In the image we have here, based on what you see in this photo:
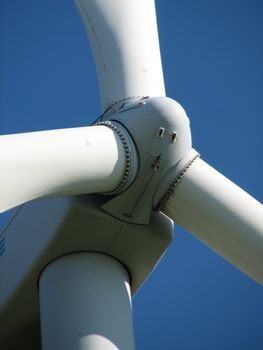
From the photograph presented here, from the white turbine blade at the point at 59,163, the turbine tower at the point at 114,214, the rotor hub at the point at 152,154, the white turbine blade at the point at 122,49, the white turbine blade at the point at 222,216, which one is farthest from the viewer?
the white turbine blade at the point at 122,49

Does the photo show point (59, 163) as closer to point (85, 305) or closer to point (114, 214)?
point (114, 214)

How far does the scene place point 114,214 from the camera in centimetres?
597

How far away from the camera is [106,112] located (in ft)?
20.9

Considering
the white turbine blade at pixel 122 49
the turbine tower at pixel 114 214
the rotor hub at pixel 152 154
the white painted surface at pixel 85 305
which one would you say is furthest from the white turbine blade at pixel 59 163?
the white turbine blade at pixel 122 49

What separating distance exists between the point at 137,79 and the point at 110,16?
56cm

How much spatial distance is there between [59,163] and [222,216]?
1222 mm

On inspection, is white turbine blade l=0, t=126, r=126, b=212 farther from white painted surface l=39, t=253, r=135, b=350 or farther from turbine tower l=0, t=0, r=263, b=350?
white painted surface l=39, t=253, r=135, b=350

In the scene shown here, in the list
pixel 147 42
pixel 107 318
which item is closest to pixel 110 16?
pixel 147 42

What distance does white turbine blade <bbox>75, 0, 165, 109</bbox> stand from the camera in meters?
6.46

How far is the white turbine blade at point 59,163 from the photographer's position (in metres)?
5.01

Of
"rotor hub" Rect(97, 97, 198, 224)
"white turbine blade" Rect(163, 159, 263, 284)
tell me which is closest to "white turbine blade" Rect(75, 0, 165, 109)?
"rotor hub" Rect(97, 97, 198, 224)

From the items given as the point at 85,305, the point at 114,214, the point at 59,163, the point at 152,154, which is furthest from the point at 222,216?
the point at 59,163

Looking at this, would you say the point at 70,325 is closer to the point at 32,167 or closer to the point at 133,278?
the point at 133,278

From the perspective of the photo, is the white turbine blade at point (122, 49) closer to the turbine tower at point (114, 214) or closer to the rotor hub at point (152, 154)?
the turbine tower at point (114, 214)
